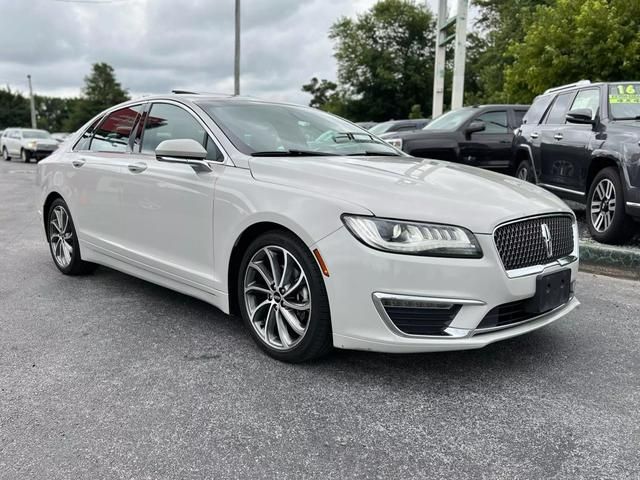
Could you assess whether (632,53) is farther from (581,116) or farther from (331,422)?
(331,422)

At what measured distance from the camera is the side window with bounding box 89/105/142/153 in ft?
14.4

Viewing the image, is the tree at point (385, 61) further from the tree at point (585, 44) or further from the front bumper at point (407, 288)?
the front bumper at point (407, 288)

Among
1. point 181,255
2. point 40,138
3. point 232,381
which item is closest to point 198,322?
point 181,255

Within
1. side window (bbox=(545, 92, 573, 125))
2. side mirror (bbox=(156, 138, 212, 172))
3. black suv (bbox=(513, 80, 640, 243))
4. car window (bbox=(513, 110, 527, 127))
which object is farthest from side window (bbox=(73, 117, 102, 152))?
car window (bbox=(513, 110, 527, 127))

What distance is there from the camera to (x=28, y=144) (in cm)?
2495

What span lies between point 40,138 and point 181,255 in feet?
83.6

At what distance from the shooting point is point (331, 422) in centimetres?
255

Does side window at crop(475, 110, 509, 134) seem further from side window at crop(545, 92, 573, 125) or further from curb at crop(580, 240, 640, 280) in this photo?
curb at crop(580, 240, 640, 280)

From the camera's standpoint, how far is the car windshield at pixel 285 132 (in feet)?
11.8

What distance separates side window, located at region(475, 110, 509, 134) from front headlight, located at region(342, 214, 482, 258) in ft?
24.8

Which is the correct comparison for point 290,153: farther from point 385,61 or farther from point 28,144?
point 385,61

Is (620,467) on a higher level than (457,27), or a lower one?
lower

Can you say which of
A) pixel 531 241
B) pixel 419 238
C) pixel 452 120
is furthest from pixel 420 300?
pixel 452 120

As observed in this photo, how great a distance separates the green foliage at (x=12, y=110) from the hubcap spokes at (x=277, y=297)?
99.1m
